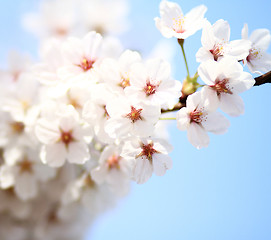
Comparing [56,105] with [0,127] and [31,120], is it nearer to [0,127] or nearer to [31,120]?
[31,120]


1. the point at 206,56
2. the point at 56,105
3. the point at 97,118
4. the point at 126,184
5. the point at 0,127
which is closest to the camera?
the point at 206,56

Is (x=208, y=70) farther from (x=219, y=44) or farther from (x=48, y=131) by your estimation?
(x=48, y=131)

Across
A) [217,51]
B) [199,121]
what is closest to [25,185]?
[199,121]

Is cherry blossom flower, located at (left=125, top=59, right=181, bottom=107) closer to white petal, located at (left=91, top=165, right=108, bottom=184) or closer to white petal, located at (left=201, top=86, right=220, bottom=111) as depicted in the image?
white petal, located at (left=201, top=86, right=220, bottom=111)

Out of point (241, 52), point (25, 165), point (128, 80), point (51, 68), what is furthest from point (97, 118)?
point (25, 165)

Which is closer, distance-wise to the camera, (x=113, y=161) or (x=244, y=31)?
(x=244, y=31)
